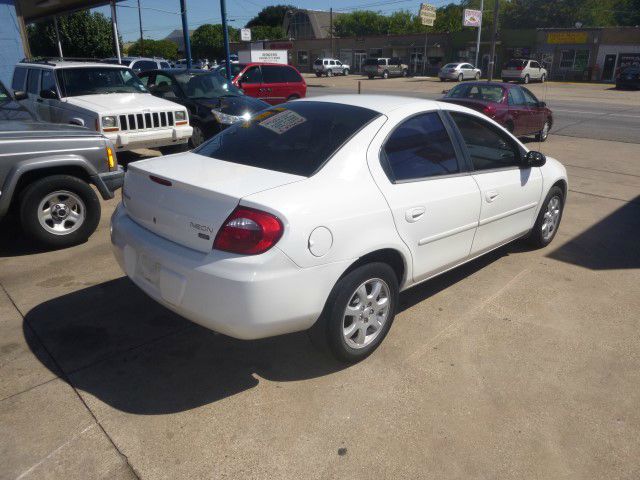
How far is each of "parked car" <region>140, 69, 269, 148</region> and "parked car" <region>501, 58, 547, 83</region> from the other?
110 ft

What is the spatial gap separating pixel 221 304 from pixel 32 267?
2.96 meters

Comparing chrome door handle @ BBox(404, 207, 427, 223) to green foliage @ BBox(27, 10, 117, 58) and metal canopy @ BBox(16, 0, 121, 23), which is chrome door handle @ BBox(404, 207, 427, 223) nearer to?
metal canopy @ BBox(16, 0, 121, 23)

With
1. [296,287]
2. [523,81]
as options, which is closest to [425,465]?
[296,287]

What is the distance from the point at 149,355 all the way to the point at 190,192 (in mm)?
1194

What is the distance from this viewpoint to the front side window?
3316 mm

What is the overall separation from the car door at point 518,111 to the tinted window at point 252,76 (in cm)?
789

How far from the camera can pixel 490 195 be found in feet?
13.1

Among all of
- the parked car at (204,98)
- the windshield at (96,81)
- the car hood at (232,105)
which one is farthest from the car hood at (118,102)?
the car hood at (232,105)

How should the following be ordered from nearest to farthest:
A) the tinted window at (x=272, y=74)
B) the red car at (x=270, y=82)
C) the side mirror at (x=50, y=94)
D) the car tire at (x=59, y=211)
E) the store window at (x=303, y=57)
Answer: the car tire at (x=59, y=211) < the side mirror at (x=50, y=94) < the red car at (x=270, y=82) < the tinted window at (x=272, y=74) < the store window at (x=303, y=57)

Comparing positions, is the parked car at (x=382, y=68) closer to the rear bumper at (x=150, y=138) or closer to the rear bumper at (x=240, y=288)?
the rear bumper at (x=150, y=138)

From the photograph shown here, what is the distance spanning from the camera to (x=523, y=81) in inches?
1566

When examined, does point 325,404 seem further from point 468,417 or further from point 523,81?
point 523,81

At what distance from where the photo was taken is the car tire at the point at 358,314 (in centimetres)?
295

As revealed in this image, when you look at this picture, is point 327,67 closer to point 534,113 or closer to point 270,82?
point 270,82
